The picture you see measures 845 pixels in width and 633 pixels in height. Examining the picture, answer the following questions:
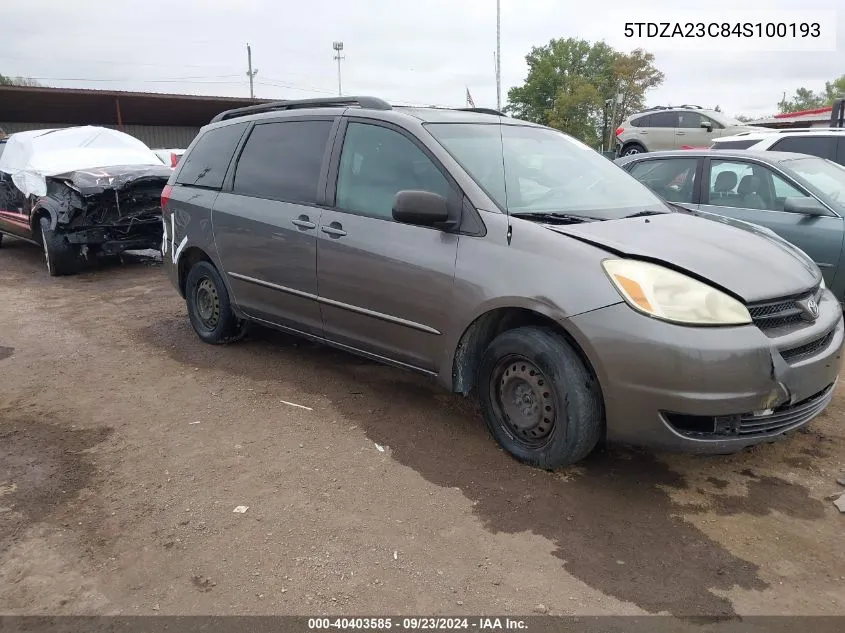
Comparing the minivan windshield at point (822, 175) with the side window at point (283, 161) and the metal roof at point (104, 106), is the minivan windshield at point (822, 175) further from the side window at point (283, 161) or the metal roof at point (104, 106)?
the metal roof at point (104, 106)

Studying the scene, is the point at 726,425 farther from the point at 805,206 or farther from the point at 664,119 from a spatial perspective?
the point at 664,119

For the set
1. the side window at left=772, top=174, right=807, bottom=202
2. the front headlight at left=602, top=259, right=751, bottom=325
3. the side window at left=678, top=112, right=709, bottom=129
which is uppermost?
the side window at left=678, top=112, right=709, bottom=129

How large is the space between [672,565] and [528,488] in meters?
0.75

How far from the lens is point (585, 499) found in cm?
307

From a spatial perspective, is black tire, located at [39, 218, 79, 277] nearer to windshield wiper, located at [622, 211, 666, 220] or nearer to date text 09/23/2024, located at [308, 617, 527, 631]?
Result: windshield wiper, located at [622, 211, 666, 220]

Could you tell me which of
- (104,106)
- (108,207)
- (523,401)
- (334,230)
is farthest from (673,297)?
(104,106)

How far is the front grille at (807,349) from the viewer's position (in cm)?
291

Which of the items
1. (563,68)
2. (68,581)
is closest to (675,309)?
(68,581)

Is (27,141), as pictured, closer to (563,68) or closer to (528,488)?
(528,488)

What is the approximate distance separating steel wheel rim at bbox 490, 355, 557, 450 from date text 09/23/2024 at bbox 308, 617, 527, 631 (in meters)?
1.05

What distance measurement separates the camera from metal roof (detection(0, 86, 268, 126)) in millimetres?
21812

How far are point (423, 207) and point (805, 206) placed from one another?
3783 millimetres

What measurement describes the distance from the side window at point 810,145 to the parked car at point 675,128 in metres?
10.3

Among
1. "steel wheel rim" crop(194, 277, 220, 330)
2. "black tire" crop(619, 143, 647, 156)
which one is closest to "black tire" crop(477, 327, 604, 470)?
"steel wheel rim" crop(194, 277, 220, 330)
